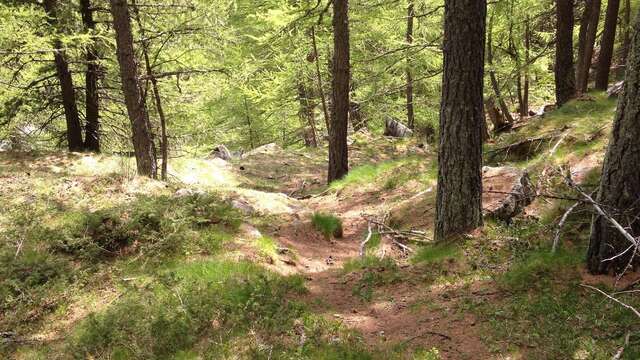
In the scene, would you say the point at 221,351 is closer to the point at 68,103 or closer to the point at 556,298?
the point at 556,298

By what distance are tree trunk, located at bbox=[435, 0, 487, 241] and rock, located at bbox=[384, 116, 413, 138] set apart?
595 inches

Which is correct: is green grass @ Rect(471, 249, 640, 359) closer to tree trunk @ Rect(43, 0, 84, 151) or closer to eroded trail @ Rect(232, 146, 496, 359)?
eroded trail @ Rect(232, 146, 496, 359)

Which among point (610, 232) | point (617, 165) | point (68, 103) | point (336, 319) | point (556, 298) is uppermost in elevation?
point (68, 103)

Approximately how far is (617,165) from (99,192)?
789cm

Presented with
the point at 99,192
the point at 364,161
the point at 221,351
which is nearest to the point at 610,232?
the point at 221,351

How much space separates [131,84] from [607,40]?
12433 mm

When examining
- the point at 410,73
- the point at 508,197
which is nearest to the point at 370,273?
the point at 508,197

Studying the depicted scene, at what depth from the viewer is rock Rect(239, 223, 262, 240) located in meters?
7.53

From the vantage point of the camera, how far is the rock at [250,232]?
7531 mm

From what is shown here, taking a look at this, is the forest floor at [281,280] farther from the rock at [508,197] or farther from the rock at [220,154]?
the rock at [220,154]

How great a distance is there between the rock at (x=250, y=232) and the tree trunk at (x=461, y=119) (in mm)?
2927

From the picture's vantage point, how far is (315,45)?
58.0 ft

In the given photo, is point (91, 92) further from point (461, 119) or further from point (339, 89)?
point (461, 119)

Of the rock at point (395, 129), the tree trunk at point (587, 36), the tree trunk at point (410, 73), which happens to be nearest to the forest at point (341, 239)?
the tree trunk at point (587, 36)
